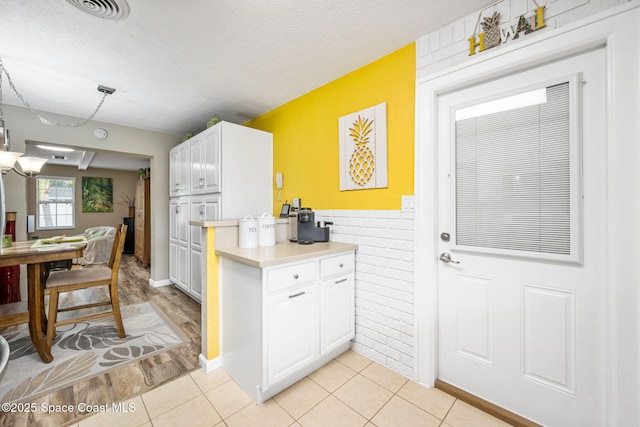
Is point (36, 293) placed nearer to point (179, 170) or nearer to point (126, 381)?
point (126, 381)

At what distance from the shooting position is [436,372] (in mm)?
1846

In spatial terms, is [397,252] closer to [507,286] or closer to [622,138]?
[507,286]

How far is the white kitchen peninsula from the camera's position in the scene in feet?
5.30

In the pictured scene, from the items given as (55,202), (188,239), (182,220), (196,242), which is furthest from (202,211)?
(55,202)

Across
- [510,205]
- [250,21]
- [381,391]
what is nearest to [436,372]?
[381,391]

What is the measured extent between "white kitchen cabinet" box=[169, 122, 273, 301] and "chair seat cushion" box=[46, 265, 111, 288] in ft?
2.98

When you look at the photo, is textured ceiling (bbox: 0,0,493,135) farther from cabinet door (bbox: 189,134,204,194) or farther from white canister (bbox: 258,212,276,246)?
white canister (bbox: 258,212,276,246)

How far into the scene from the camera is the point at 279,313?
166 cm

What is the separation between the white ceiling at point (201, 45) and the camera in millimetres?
1592

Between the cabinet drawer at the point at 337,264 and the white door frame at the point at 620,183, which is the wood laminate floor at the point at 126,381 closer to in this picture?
the cabinet drawer at the point at 337,264

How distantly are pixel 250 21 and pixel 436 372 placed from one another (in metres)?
2.68

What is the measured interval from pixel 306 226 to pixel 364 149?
810 mm

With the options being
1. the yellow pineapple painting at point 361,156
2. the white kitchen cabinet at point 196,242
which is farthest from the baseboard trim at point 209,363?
the yellow pineapple painting at point 361,156

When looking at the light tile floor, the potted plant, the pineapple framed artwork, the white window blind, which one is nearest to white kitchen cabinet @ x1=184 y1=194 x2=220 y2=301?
the light tile floor
